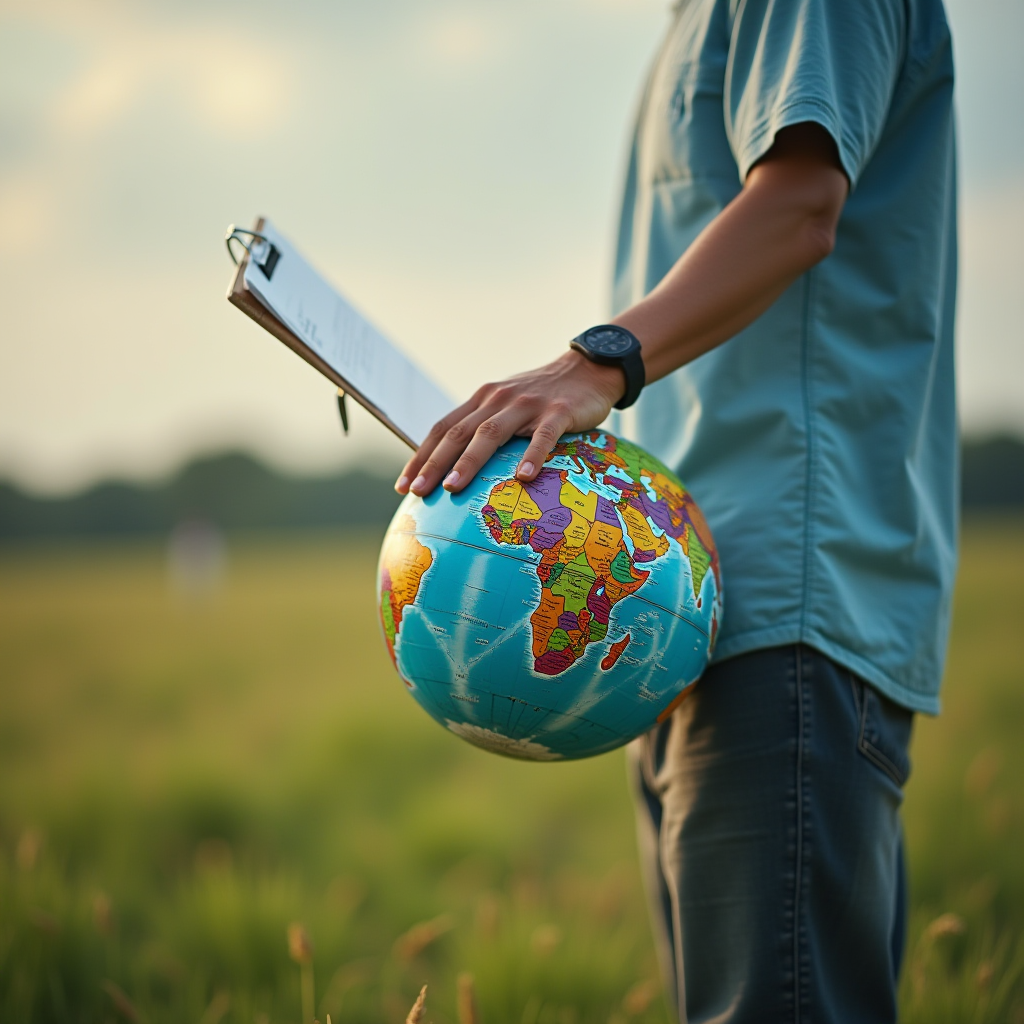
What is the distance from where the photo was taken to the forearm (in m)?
1.71

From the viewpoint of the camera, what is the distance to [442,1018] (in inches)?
131

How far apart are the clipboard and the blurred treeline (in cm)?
4841

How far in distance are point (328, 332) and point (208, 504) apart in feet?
301

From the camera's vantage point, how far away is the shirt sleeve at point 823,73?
5.49 feet

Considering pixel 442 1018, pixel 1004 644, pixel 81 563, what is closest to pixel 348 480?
pixel 81 563

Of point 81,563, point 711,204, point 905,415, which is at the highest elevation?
point 711,204

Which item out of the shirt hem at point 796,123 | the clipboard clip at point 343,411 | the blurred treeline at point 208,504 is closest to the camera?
the shirt hem at point 796,123

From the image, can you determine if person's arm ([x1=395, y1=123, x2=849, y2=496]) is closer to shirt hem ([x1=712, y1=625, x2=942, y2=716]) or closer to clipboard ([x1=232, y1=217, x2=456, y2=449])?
clipboard ([x1=232, y1=217, x2=456, y2=449])

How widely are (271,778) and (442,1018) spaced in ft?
9.90

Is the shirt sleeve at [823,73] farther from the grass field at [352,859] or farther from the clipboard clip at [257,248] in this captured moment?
the grass field at [352,859]

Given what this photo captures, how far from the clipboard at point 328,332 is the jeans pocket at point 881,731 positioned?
1022 millimetres

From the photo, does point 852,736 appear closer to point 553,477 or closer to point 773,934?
point 773,934

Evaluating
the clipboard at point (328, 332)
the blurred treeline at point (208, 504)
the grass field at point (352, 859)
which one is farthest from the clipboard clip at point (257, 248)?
the blurred treeline at point (208, 504)

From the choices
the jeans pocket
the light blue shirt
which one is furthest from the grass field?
the light blue shirt
